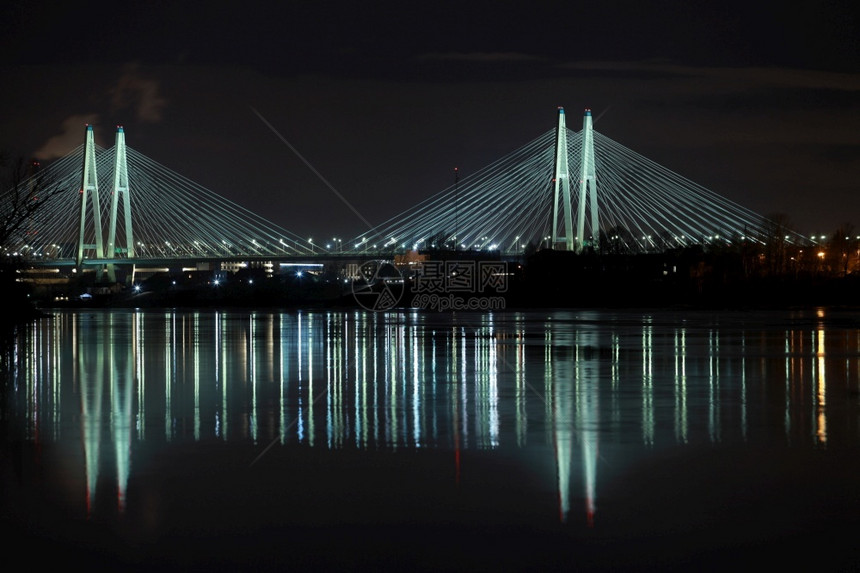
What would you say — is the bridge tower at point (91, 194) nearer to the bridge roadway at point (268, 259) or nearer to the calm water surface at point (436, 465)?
the bridge roadway at point (268, 259)

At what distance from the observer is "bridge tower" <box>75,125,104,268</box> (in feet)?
246

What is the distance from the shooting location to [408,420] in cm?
1127

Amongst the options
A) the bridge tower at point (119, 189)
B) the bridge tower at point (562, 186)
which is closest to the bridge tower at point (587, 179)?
the bridge tower at point (562, 186)

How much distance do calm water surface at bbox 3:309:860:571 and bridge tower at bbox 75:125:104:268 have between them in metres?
59.3

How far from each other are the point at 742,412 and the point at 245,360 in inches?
415

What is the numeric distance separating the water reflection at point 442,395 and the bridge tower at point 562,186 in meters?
35.4

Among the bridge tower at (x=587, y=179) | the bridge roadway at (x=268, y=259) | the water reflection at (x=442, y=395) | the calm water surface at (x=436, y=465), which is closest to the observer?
the calm water surface at (x=436, y=465)

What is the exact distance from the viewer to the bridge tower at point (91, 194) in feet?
246

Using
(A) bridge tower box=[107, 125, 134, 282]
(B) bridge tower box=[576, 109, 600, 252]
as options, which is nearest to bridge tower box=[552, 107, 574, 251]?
(B) bridge tower box=[576, 109, 600, 252]

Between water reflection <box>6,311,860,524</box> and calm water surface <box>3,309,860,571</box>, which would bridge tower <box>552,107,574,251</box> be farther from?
calm water surface <box>3,309,860,571</box>

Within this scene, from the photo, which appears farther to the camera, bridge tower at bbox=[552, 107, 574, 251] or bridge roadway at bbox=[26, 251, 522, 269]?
bridge roadway at bbox=[26, 251, 522, 269]

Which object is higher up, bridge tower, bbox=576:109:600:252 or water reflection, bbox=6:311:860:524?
bridge tower, bbox=576:109:600:252

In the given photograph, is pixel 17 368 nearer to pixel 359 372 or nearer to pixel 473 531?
pixel 359 372

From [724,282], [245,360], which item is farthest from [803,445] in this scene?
[724,282]
